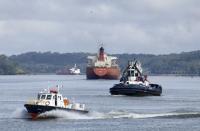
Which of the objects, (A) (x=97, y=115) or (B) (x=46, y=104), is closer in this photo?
(B) (x=46, y=104)

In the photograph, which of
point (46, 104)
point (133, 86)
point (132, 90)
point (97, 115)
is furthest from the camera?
point (133, 86)

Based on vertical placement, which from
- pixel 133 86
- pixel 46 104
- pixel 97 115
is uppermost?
pixel 133 86

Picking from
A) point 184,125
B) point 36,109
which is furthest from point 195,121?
point 36,109

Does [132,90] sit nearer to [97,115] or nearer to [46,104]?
[97,115]

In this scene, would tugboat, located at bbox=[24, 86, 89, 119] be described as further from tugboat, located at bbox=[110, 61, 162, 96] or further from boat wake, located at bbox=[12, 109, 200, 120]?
tugboat, located at bbox=[110, 61, 162, 96]

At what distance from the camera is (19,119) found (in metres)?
88.4

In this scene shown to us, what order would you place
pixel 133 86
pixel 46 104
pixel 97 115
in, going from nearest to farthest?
pixel 46 104 < pixel 97 115 < pixel 133 86

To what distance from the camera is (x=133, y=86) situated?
144m

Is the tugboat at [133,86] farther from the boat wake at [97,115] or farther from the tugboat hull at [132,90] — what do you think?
the boat wake at [97,115]

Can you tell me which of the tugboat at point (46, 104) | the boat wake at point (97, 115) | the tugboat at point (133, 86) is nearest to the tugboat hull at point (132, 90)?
the tugboat at point (133, 86)

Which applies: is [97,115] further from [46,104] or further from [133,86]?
[133,86]

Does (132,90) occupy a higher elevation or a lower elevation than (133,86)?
lower

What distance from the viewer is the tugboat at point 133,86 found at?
474 feet

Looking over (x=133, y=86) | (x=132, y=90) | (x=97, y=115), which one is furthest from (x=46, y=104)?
(x=133, y=86)
